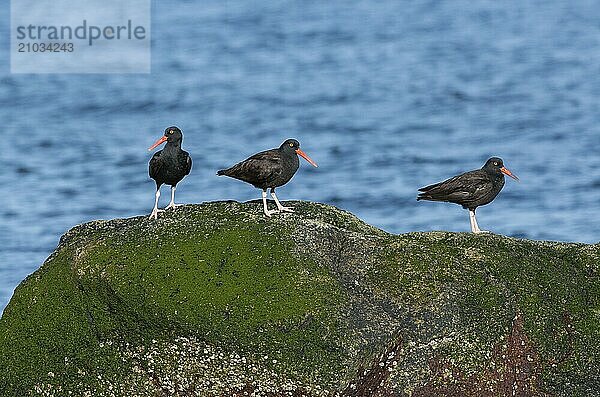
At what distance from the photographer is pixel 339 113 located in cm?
2456

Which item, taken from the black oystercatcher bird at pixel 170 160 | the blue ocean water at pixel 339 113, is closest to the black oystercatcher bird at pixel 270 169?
the black oystercatcher bird at pixel 170 160

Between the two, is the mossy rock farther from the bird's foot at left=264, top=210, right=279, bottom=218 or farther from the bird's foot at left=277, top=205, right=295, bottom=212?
the bird's foot at left=277, top=205, right=295, bottom=212

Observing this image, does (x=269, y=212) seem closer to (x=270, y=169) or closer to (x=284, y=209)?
(x=284, y=209)

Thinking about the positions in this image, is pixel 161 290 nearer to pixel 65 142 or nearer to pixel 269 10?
pixel 65 142

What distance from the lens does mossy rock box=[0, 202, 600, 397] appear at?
8039 millimetres

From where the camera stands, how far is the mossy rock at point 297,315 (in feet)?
26.4

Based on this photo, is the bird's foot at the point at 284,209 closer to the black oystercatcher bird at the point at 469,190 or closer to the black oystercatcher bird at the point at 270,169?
the black oystercatcher bird at the point at 270,169

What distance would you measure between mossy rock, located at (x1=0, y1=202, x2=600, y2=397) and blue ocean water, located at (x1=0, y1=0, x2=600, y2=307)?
660cm

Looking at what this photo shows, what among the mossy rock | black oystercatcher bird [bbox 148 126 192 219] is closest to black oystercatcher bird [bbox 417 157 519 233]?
the mossy rock

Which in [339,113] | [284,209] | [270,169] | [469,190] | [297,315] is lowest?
[339,113]

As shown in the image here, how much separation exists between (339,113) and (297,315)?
55.1 feet

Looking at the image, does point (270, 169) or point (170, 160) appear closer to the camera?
point (270, 169)

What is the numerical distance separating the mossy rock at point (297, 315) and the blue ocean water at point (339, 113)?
21.6 ft

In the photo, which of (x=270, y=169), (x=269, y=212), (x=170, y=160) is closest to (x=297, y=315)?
(x=269, y=212)
